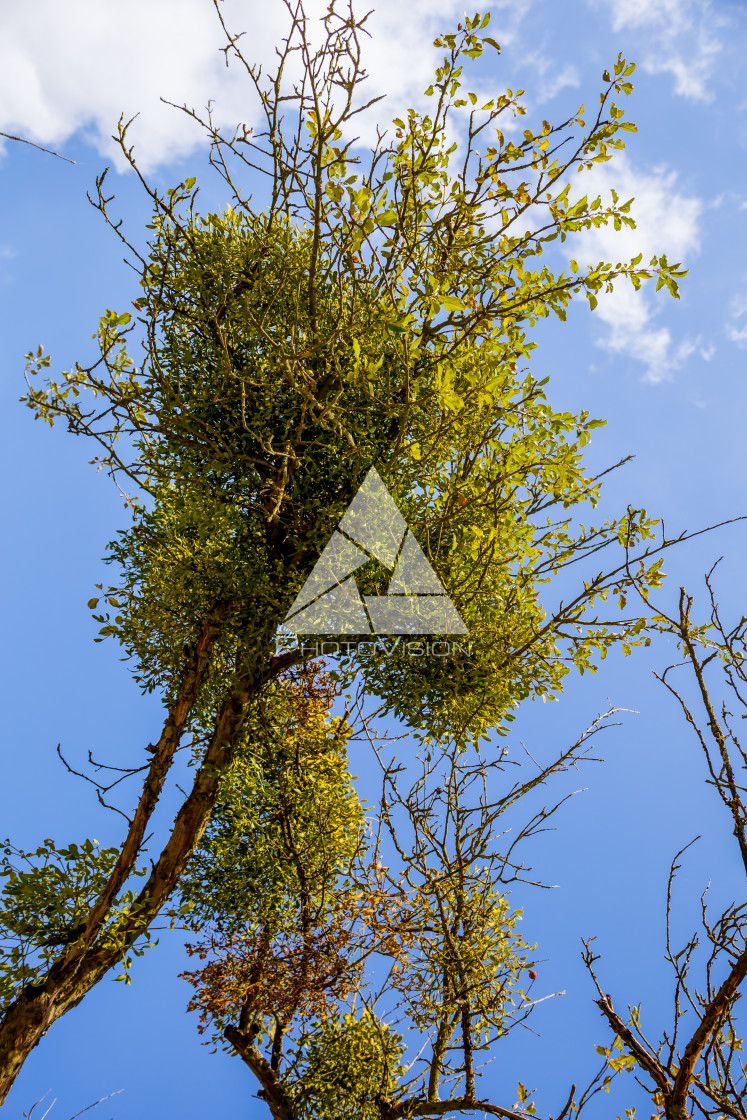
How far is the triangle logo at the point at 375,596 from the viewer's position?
3.77 metres

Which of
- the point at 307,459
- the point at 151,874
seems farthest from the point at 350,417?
the point at 151,874

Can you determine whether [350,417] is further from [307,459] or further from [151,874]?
[151,874]

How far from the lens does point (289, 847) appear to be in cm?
498

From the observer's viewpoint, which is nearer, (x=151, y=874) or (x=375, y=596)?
(x=375, y=596)

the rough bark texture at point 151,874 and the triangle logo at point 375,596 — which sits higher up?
the triangle logo at point 375,596

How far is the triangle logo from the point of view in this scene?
377 cm

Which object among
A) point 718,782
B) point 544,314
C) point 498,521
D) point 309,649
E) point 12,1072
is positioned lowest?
point 12,1072

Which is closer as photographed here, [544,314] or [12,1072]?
[544,314]

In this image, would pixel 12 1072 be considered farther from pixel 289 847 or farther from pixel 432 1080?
pixel 432 1080

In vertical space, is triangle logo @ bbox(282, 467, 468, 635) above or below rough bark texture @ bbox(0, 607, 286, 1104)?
above

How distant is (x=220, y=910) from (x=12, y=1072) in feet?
5.14

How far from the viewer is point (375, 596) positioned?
3867mm

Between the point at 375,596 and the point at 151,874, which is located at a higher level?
the point at 375,596

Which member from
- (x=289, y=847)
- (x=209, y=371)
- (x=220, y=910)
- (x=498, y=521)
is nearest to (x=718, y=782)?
(x=498, y=521)
